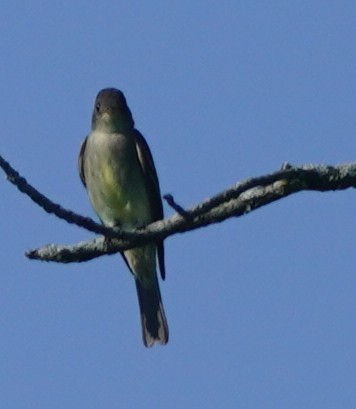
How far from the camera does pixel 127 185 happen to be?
910cm

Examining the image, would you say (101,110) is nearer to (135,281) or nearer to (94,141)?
(94,141)

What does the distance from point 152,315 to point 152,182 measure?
1015mm

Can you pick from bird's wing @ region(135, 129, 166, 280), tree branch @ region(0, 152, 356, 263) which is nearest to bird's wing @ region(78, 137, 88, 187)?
bird's wing @ region(135, 129, 166, 280)

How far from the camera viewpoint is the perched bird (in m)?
8.98

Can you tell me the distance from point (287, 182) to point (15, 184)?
112 cm

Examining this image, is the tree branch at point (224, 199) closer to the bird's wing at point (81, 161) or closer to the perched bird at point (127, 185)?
the perched bird at point (127, 185)

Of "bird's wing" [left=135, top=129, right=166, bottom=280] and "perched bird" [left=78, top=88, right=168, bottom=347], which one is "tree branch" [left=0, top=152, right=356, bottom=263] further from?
"bird's wing" [left=135, top=129, right=166, bottom=280]

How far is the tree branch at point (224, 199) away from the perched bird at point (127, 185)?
3.28 m

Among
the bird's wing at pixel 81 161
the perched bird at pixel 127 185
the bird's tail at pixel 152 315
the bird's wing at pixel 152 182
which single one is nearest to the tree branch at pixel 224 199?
the perched bird at pixel 127 185

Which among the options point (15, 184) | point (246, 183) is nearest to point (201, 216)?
point (246, 183)

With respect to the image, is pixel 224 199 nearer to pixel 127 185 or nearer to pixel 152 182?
pixel 127 185

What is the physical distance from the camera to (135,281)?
952 cm

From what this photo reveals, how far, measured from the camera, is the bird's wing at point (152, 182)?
9.15 metres

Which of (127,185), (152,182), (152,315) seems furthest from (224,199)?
(152,315)
